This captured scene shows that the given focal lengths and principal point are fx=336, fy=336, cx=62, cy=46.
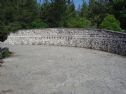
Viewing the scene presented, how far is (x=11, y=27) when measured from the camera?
16.1 metres

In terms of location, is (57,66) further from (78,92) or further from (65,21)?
(65,21)

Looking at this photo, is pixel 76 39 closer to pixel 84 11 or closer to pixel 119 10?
pixel 119 10

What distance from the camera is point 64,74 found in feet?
48.5

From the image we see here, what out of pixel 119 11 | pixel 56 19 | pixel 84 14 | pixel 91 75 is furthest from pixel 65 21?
pixel 91 75

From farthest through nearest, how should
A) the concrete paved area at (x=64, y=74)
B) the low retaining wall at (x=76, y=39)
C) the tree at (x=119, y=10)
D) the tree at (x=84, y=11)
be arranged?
the tree at (x=84, y=11)
the tree at (x=119, y=10)
the low retaining wall at (x=76, y=39)
the concrete paved area at (x=64, y=74)

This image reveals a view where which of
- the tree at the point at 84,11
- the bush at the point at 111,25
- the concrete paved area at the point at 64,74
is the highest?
the tree at the point at 84,11

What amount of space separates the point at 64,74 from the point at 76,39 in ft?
40.1

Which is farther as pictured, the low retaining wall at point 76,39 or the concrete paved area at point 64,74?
the low retaining wall at point 76,39

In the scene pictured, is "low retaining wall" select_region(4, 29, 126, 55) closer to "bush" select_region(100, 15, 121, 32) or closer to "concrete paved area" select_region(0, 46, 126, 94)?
"concrete paved area" select_region(0, 46, 126, 94)

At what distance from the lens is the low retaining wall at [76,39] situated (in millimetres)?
22016

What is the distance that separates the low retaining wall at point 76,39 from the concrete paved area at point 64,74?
1.48 meters

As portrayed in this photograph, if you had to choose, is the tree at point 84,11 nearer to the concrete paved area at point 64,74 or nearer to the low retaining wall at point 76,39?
the low retaining wall at point 76,39

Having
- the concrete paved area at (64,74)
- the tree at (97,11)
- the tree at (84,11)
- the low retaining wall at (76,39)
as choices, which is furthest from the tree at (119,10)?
the concrete paved area at (64,74)

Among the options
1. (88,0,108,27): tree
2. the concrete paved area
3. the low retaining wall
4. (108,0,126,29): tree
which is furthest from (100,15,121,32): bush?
(88,0,108,27): tree
